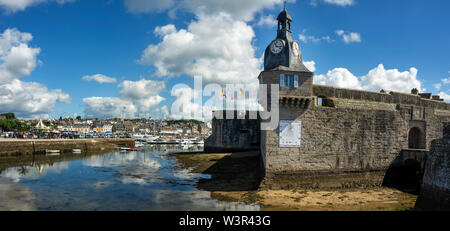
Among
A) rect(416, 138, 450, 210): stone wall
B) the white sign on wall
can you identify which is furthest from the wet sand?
the white sign on wall

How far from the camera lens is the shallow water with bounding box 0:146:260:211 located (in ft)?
44.7

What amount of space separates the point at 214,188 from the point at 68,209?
326 inches

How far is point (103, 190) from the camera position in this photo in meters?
17.1

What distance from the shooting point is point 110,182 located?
1962 centimetres

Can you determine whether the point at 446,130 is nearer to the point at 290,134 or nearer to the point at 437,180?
the point at 437,180

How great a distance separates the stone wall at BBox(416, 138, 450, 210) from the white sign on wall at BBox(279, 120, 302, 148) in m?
6.66

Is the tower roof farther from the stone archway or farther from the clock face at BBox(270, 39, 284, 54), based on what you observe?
the stone archway

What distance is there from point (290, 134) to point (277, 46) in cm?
619

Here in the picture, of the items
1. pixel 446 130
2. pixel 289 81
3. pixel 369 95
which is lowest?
pixel 446 130

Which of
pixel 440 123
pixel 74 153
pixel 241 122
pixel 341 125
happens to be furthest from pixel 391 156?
pixel 74 153

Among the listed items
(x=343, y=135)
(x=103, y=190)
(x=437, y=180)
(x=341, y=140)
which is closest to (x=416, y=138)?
(x=343, y=135)

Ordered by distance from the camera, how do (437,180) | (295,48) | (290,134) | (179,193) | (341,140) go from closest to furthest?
1. (437,180)
2. (290,134)
3. (179,193)
4. (341,140)
5. (295,48)

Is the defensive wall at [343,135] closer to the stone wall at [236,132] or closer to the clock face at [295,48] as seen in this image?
the clock face at [295,48]
